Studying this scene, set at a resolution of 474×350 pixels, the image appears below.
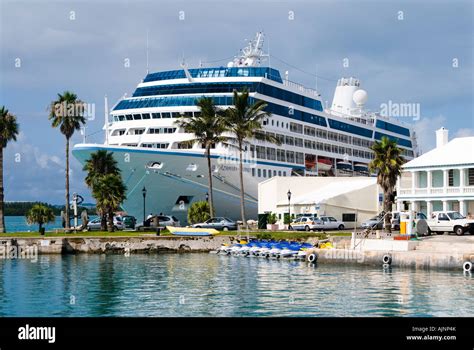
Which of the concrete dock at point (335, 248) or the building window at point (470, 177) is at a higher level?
the building window at point (470, 177)

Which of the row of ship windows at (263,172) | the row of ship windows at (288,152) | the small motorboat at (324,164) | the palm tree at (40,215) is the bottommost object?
the palm tree at (40,215)

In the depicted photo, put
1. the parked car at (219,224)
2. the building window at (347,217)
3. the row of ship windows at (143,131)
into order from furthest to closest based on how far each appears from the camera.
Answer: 1. the row of ship windows at (143,131)
2. the building window at (347,217)
3. the parked car at (219,224)

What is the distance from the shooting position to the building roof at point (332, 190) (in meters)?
60.3

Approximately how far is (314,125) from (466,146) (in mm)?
30678

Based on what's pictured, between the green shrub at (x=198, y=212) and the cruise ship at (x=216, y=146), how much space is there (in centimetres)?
380

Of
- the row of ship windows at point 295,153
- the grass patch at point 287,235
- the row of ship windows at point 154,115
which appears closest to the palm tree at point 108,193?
the grass patch at point 287,235

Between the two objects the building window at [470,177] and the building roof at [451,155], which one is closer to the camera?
the building window at [470,177]

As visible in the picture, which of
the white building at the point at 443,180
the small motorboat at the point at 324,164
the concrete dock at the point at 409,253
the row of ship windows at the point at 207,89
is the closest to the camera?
the concrete dock at the point at 409,253

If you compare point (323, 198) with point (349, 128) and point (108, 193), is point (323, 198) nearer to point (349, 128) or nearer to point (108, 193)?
point (108, 193)

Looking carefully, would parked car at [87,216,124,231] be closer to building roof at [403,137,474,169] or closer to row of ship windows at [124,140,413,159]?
row of ship windows at [124,140,413,159]

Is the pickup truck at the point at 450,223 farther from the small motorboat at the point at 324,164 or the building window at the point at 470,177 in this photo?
the small motorboat at the point at 324,164

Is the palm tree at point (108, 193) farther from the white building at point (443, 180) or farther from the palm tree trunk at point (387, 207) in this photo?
the white building at point (443, 180)
